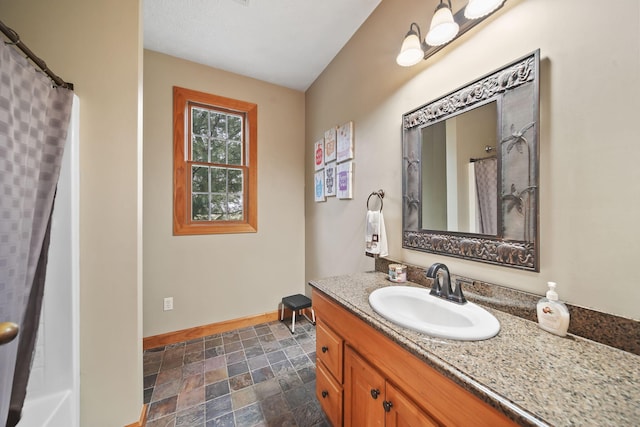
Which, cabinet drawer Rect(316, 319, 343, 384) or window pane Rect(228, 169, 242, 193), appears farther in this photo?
→ window pane Rect(228, 169, 242, 193)

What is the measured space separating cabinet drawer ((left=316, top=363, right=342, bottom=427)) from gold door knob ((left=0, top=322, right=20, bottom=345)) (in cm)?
114

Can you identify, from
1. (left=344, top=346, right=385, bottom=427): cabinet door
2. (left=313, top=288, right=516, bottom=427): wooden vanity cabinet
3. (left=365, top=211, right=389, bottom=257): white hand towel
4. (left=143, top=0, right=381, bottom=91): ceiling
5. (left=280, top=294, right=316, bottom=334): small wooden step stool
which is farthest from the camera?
(left=280, top=294, right=316, bottom=334): small wooden step stool

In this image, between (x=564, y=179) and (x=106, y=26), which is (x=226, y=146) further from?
(x=564, y=179)

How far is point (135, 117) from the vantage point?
4.10ft

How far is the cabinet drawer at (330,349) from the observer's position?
3.64 ft

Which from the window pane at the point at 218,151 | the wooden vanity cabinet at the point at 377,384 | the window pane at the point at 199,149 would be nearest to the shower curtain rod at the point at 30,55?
the window pane at the point at 199,149

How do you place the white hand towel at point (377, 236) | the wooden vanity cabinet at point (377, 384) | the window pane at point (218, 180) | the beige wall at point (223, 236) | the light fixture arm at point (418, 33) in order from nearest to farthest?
the wooden vanity cabinet at point (377, 384)
the light fixture arm at point (418, 33)
the white hand towel at point (377, 236)
the beige wall at point (223, 236)
the window pane at point (218, 180)

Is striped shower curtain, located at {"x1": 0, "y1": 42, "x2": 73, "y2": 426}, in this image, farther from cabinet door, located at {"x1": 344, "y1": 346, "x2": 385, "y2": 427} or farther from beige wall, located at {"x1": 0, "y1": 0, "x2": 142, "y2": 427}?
cabinet door, located at {"x1": 344, "y1": 346, "x2": 385, "y2": 427}

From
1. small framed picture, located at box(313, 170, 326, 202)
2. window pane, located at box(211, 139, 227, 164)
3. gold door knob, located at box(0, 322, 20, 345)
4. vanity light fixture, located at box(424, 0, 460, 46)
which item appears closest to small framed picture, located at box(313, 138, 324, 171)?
small framed picture, located at box(313, 170, 326, 202)

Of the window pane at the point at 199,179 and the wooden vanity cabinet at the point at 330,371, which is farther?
the window pane at the point at 199,179

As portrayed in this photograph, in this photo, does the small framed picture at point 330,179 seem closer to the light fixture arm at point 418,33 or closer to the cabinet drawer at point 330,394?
the light fixture arm at point 418,33

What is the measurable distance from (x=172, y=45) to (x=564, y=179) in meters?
2.82

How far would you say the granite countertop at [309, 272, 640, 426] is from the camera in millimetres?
455

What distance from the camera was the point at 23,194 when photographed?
2.63ft
